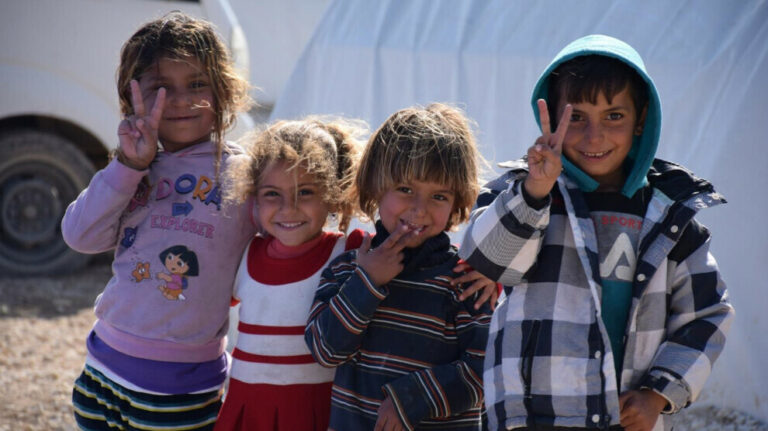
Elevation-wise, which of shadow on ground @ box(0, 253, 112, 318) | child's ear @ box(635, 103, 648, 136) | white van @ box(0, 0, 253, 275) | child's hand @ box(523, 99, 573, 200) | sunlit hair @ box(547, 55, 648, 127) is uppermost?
sunlit hair @ box(547, 55, 648, 127)

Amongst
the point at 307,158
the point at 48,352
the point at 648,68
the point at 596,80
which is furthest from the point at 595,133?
the point at 48,352

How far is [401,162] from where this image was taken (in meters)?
2.16

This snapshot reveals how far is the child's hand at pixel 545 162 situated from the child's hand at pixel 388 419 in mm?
643

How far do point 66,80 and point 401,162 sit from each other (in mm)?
4678

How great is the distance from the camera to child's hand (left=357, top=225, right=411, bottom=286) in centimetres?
210

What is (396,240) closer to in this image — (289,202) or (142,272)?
(289,202)

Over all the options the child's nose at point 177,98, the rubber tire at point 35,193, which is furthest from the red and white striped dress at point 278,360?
the rubber tire at point 35,193

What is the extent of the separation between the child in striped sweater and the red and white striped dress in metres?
0.14

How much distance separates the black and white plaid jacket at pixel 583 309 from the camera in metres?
1.87

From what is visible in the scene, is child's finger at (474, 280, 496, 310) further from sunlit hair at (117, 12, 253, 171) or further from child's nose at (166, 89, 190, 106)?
child's nose at (166, 89, 190, 106)

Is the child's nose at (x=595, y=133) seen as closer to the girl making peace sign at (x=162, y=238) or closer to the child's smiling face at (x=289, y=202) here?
the child's smiling face at (x=289, y=202)

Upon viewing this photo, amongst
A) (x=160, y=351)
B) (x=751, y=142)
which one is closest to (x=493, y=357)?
(x=160, y=351)

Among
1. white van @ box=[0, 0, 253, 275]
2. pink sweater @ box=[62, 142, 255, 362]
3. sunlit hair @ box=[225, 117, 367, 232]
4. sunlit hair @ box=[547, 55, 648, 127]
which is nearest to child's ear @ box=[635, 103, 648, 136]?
sunlit hair @ box=[547, 55, 648, 127]

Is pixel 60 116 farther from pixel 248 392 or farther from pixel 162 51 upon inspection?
pixel 248 392
